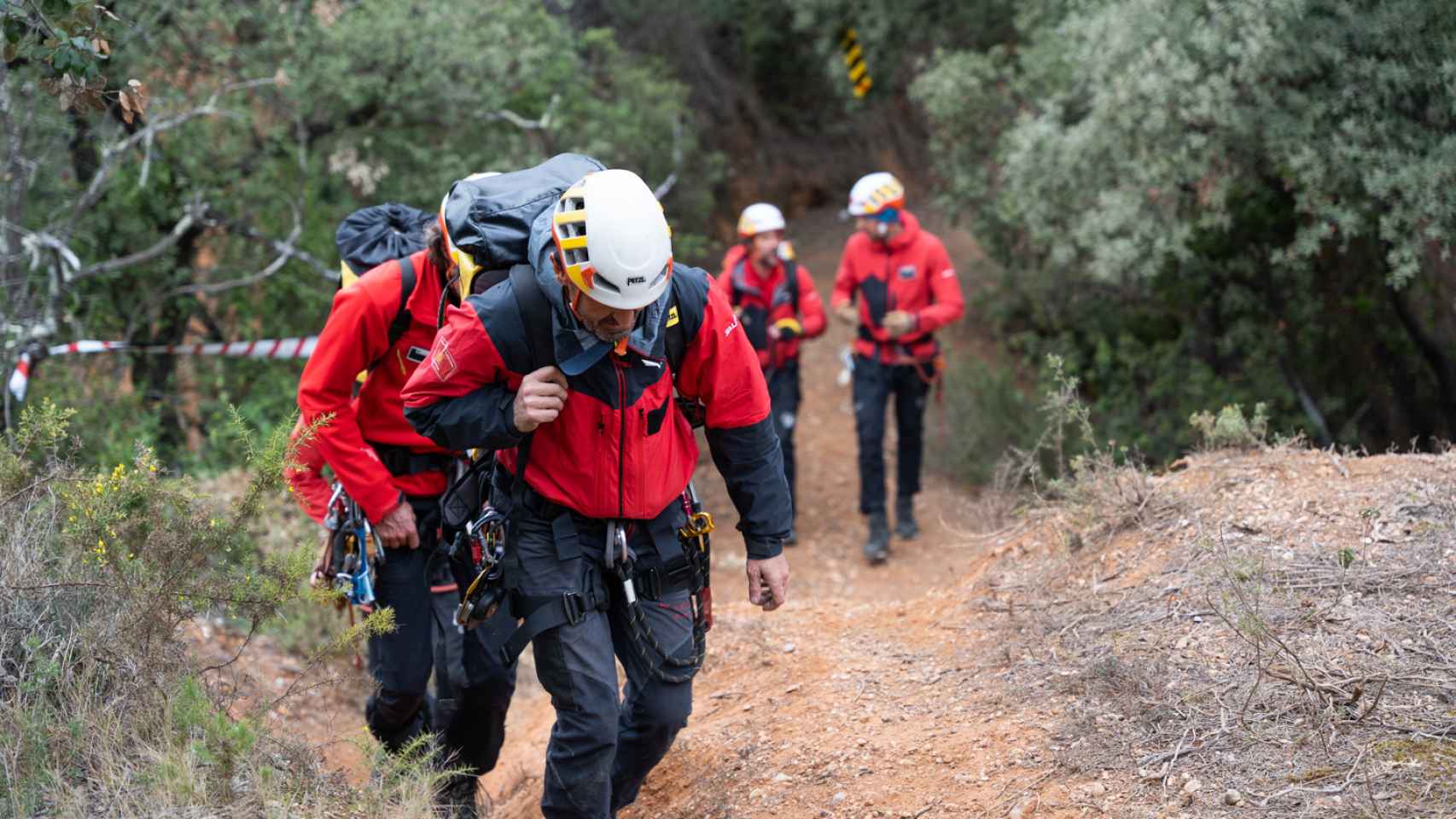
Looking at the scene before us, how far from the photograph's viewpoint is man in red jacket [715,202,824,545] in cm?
857

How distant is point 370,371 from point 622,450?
4.14ft

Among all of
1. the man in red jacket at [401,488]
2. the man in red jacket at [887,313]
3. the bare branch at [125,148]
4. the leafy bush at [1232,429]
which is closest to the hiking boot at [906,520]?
the man in red jacket at [887,313]

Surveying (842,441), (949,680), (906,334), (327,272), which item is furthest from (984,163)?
(949,680)

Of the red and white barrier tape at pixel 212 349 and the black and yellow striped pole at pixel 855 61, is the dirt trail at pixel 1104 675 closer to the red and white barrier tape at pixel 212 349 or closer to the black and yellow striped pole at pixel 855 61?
the red and white barrier tape at pixel 212 349

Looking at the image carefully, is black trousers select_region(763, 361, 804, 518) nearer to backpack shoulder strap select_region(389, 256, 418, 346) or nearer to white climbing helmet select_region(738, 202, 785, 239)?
white climbing helmet select_region(738, 202, 785, 239)

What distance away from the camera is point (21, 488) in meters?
4.10

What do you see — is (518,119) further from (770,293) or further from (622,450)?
(622,450)

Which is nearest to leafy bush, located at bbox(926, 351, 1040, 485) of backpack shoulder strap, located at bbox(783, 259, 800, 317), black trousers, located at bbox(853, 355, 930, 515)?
black trousers, located at bbox(853, 355, 930, 515)

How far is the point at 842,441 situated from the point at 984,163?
128 inches

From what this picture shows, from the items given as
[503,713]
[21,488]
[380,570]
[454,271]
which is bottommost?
[503,713]

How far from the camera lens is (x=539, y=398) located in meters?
3.43

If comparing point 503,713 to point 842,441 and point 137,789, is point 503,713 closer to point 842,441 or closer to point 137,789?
point 137,789

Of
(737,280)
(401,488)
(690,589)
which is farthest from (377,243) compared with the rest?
(737,280)

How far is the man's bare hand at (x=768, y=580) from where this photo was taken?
3.93 m
